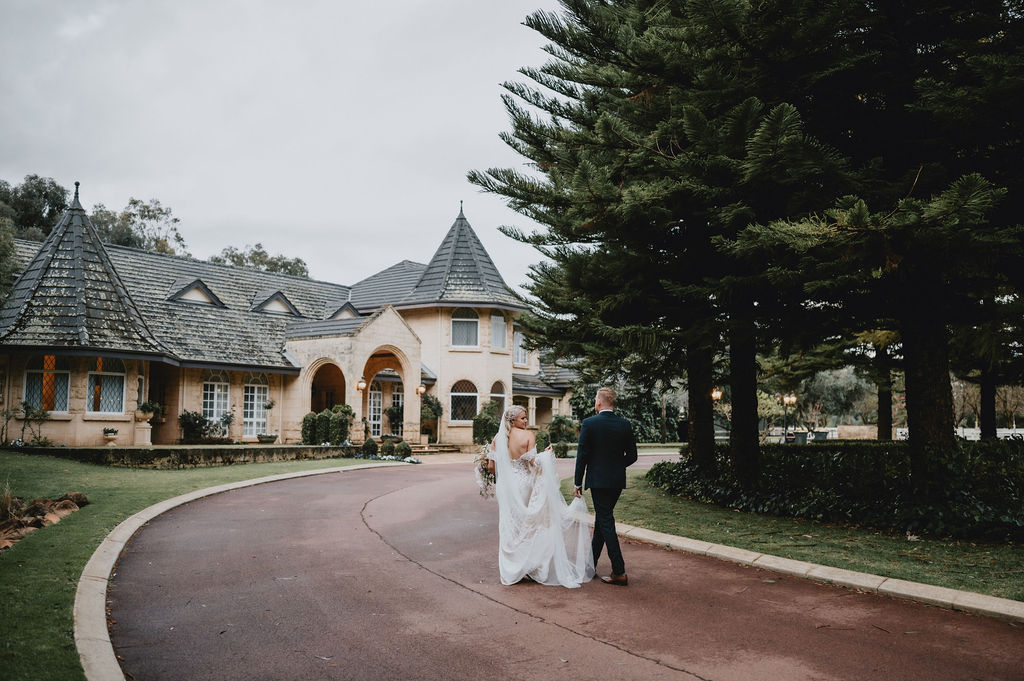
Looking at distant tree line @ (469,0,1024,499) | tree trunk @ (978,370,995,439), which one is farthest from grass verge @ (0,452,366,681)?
tree trunk @ (978,370,995,439)

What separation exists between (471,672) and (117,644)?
2.45 m

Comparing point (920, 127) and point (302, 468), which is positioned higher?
point (920, 127)

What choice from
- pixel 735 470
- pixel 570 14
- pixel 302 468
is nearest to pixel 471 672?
pixel 570 14

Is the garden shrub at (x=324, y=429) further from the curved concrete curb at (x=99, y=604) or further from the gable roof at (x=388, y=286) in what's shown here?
the curved concrete curb at (x=99, y=604)

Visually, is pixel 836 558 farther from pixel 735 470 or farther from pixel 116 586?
pixel 116 586

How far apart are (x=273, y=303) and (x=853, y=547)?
82.3ft

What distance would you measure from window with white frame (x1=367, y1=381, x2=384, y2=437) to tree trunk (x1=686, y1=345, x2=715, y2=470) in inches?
716

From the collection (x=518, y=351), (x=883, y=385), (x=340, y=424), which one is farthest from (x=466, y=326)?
(x=883, y=385)

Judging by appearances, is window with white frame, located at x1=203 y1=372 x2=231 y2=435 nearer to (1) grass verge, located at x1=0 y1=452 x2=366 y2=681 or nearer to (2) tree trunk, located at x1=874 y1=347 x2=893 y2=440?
(1) grass verge, located at x1=0 y1=452 x2=366 y2=681

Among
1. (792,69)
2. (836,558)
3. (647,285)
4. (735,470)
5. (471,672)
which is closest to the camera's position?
(471,672)

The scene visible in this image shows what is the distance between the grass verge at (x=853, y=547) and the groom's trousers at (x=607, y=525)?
7.12 feet

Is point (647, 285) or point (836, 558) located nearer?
point (836, 558)

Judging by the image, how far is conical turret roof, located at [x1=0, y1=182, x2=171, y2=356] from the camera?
18.4m

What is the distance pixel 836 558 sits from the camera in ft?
23.4
